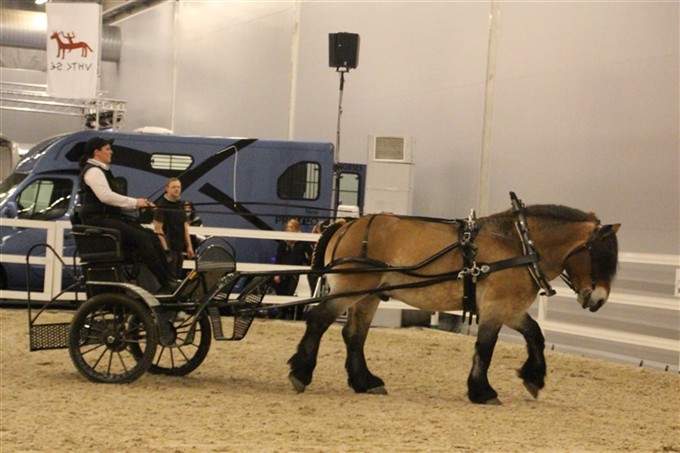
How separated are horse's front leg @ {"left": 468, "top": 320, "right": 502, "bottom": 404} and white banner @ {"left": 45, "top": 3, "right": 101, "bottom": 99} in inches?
502

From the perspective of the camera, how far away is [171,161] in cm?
1559

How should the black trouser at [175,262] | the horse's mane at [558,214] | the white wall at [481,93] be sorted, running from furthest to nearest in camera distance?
the white wall at [481,93]
the black trouser at [175,262]
the horse's mane at [558,214]

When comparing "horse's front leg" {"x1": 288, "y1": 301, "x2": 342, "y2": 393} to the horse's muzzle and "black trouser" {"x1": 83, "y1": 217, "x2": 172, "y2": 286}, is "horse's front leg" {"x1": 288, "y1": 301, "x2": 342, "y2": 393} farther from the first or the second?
the horse's muzzle

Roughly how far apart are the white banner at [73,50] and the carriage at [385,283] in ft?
37.1

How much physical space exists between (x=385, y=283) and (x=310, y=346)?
68 centimetres

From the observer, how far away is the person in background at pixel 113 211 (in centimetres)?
792

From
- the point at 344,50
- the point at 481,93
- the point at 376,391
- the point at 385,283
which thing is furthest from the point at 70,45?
the point at 376,391

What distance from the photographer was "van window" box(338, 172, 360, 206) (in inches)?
660

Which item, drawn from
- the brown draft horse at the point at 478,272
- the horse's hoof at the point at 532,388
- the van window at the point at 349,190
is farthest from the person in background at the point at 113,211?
the van window at the point at 349,190

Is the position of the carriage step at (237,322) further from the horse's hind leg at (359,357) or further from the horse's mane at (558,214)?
the horse's mane at (558,214)

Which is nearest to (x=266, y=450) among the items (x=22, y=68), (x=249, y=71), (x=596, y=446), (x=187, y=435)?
(x=187, y=435)

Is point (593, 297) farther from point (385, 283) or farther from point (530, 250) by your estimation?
point (385, 283)

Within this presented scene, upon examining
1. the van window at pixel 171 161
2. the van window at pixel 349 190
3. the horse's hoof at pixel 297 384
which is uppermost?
the van window at pixel 171 161

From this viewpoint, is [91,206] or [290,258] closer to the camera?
[91,206]
